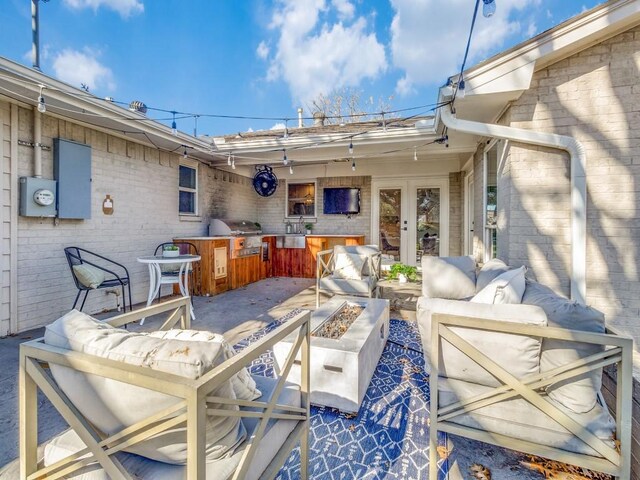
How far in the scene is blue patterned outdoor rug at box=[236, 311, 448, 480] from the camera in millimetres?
1659

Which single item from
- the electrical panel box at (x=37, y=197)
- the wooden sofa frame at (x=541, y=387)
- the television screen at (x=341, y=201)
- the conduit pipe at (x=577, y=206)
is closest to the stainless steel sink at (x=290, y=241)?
the television screen at (x=341, y=201)

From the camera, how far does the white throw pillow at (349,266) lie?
4586mm

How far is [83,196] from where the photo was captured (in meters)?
4.18

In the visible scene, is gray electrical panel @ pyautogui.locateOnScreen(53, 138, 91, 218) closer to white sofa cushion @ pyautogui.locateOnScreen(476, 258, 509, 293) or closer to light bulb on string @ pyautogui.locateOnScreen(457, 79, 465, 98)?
light bulb on string @ pyautogui.locateOnScreen(457, 79, 465, 98)

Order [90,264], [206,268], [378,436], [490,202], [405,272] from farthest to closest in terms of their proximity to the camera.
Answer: [405,272]
[206,268]
[490,202]
[90,264]
[378,436]

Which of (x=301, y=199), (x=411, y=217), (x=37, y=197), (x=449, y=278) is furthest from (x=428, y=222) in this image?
(x=37, y=197)

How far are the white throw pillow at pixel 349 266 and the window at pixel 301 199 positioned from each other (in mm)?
3518

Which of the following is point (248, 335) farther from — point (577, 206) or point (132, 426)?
point (577, 206)

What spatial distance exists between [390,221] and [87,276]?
6.03 metres

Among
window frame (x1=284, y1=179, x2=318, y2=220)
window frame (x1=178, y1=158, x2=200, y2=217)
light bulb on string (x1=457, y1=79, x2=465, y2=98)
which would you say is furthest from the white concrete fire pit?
window frame (x1=284, y1=179, x2=318, y2=220)

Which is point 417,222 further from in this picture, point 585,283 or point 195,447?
point 195,447

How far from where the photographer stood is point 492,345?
5.05 feet

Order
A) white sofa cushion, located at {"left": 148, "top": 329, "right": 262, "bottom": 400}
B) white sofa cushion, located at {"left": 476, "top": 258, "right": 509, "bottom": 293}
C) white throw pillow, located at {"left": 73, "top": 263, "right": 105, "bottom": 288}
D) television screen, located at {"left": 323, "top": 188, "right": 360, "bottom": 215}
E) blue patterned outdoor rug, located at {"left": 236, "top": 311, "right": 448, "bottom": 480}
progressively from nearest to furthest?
white sofa cushion, located at {"left": 148, "top": 329, "right": 262, "bottom": 400}
blue patterned outdoor rug, located at {"left": 236, "top": 311, "right": 448, "bottom": 480}
white sofa cushion, located at {"left": 476, "top": 258, "right": 509, "bottom": 293}
white throw pillow, located at {"left": 73, "top": 263, "right": 105, "bottom": 288}
television screen, located at {"left": 323, "top": 188, "right": 360, "bottom": 215}

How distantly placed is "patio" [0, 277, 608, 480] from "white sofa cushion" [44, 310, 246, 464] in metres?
0.91
